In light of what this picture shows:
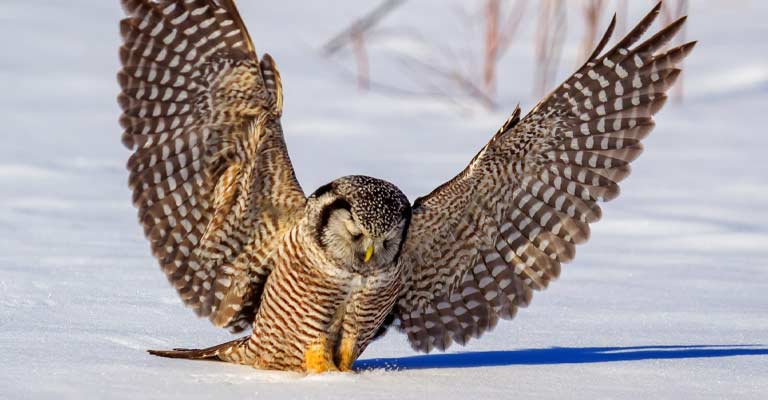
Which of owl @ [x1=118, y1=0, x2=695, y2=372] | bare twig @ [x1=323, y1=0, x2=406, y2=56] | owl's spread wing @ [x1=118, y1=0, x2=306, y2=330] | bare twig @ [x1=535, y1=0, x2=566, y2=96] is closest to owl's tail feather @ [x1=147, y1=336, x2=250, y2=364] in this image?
owl @ [x1=118, y1=0, x2=695, y2=372]

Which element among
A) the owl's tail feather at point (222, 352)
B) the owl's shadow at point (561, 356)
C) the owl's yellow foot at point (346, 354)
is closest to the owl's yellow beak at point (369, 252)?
the owl's yellow foot at point (346, 354)

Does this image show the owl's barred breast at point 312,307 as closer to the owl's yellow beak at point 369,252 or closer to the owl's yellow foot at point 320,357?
the owl's yellow foot at point 320,357

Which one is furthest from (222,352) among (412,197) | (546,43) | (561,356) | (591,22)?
(546,43)

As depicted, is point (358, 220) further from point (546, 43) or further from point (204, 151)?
point (546, 43)

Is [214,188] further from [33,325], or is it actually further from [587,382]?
[587,382]

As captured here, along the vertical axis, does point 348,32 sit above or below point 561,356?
below

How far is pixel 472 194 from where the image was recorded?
486cm

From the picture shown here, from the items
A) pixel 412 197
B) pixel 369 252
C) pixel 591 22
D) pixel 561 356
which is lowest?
pixel 412 197

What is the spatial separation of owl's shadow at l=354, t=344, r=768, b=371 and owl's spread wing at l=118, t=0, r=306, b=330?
2.02 ft

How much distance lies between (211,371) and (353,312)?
1.75 feet

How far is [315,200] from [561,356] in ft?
3.71

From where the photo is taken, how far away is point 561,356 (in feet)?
16.2

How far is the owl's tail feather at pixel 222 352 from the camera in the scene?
4.75 meters

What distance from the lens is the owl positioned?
464 cm
